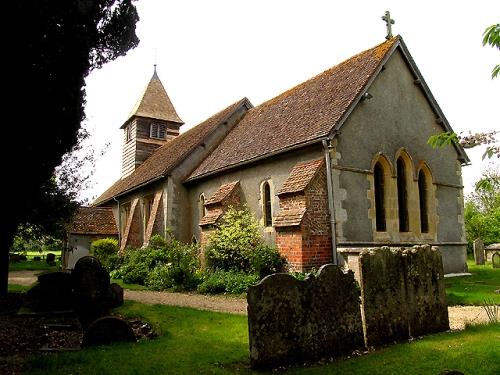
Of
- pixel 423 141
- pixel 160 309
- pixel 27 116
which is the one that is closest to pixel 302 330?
pixel 160 309

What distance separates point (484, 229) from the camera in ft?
129

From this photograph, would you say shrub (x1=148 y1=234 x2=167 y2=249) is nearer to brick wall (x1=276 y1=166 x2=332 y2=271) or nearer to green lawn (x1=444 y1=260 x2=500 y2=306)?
brick wall (x1=276 y1=166 x2=332 y2=271)

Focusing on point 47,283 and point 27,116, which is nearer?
point 27,116

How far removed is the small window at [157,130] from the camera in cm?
3234

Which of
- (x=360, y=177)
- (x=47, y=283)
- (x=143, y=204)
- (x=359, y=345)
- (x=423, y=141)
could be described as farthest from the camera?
(x=143, y=204)

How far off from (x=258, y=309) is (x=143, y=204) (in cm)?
2053

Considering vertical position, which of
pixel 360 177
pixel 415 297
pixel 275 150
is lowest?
pixel 415 297

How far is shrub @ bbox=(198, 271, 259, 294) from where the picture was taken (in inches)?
522

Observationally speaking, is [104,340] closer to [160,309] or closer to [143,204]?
[160,309]

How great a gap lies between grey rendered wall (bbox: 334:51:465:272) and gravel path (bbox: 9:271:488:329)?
4213mm

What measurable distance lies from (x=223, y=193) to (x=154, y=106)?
1763cm

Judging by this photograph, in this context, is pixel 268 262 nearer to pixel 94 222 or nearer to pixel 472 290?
pixel 472 290

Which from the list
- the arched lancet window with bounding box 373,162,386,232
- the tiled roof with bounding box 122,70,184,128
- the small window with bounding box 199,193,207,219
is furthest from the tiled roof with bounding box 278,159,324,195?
the tiled roof with bounding box 122,70,184,128

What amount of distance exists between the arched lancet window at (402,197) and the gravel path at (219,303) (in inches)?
227
